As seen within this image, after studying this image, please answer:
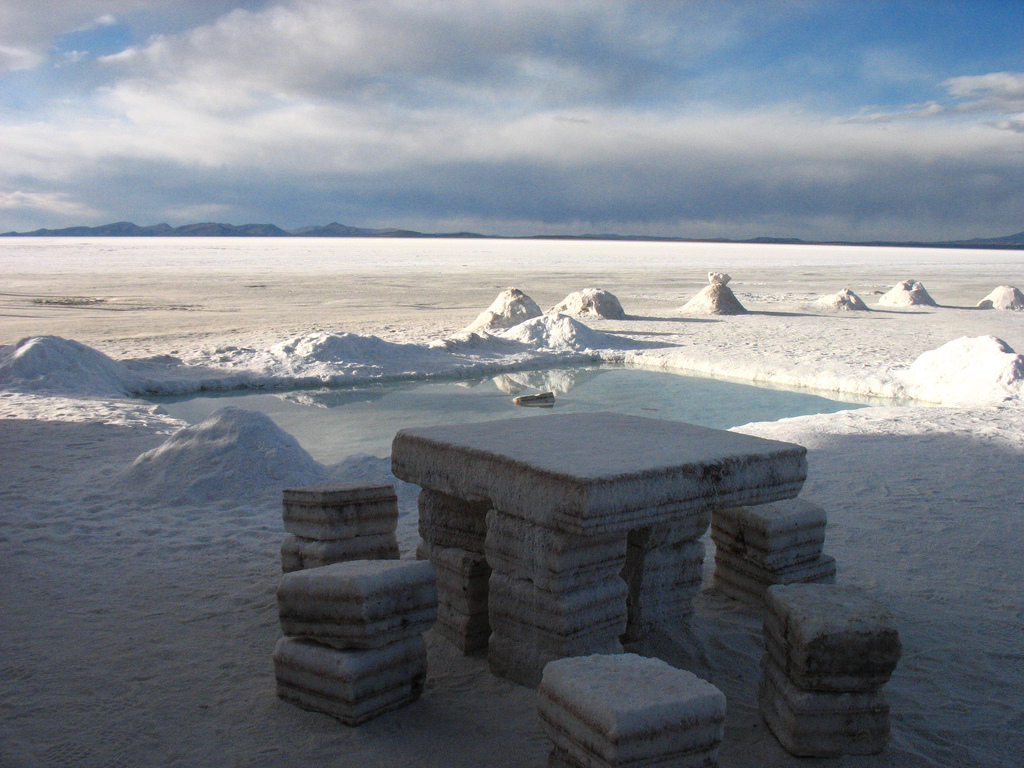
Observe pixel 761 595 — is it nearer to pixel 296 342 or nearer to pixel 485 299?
pixel 296 342

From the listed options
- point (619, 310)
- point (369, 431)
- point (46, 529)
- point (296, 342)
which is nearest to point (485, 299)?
point (619, 310)

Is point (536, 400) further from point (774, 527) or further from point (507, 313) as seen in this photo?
point (507, 313)

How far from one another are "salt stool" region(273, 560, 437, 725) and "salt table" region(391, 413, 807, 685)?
1.31 feet

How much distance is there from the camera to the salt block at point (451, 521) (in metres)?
3.80

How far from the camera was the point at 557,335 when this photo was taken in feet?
48.9

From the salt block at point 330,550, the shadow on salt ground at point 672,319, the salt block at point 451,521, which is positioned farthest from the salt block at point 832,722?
the shadow on salt ground at point 672,319

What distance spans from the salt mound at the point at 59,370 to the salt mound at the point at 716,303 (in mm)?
14457

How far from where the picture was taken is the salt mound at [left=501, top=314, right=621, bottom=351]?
1474cm

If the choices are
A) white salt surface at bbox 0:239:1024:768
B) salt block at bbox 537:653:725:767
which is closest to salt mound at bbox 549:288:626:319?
white salt surface at bbox 0:239:1024:768

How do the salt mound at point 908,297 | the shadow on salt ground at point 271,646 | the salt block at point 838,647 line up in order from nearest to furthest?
1. the salt block at point 838,647
2. the shadow on salt ground at point 271,646
3. the salt mound at point 908,297

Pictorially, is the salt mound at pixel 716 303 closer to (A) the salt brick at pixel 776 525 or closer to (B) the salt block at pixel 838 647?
(A) the salt brick at pixel 776 525

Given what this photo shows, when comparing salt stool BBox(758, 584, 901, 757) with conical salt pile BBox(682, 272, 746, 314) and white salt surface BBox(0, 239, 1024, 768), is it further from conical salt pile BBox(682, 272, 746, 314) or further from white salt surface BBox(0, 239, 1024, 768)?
conical salt pile BBox(682, 272, 746, 314)

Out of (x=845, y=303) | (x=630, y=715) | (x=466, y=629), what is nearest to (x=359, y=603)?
(x=466, y=629)

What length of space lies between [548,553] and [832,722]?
1.17 meters
